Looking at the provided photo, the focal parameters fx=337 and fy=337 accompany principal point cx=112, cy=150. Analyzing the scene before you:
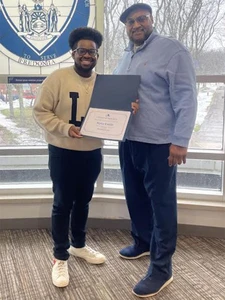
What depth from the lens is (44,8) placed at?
2484mm

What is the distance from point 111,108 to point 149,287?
104 cm

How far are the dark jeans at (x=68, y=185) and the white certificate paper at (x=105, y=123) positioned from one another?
0.64 ft

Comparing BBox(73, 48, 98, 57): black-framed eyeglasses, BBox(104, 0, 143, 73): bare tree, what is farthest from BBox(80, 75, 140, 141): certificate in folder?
BBox(104, 0, 143, 73): bare tree

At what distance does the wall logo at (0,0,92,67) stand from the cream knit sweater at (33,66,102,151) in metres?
0.72

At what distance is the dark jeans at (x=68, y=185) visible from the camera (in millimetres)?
1950

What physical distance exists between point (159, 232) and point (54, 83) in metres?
1.03

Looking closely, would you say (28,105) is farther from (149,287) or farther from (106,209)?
(149,287)

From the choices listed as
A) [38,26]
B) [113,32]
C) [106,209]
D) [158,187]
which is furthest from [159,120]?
[38,26]

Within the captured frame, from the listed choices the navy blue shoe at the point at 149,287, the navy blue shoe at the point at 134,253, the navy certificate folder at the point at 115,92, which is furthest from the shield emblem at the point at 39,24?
the navy blue shoe at the point at 149,287

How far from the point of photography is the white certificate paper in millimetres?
1790

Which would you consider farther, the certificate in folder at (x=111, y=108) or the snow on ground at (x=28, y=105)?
the snow on ground at (x=28, y=105)

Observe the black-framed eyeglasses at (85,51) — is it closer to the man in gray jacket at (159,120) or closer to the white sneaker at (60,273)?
the man in gray jacket at (159,120)

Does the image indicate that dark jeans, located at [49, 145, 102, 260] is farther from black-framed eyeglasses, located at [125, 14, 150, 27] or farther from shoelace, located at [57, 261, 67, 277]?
black-framed eyeglasses, located at [125, 14, 150, 27]

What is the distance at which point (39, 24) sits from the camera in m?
2.50
